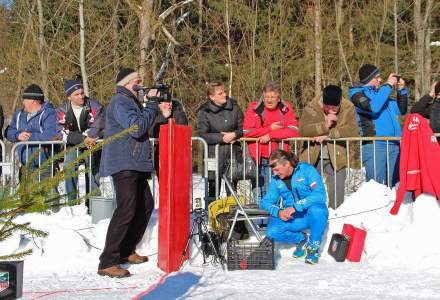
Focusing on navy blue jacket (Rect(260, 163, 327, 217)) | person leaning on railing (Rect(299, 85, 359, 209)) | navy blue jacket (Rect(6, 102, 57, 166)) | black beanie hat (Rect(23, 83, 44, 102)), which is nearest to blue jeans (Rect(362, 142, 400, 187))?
person leaning on railing (Rect(299, 85, 359, 209))

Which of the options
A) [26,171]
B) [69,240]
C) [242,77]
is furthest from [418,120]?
[242,77]

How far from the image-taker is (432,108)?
337 inches

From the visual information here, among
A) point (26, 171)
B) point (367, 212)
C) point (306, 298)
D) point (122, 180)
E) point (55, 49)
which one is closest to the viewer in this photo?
point (26, 171)

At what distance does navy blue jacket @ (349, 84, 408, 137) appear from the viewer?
892 centimetres

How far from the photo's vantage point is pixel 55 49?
18.0 meters

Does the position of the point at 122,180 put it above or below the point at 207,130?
below

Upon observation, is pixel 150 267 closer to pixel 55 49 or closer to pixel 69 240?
pixel 69 240

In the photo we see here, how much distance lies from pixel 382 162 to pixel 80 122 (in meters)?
3.89

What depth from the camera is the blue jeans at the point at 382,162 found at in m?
8.95

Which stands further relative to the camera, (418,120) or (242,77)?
(242,77)

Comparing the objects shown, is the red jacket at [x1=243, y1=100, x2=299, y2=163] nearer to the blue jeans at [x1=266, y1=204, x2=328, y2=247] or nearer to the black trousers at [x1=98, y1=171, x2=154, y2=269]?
the blue jeans at [x1=266, y1=204, x2=328, y2=247]

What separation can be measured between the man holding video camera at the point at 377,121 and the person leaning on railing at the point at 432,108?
44cm

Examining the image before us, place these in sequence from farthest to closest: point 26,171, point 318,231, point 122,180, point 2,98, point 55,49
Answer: point 2,98 < point 55,49 < point 318,231 < point 122,180 < point 26,171

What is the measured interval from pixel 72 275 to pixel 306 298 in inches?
97.3
